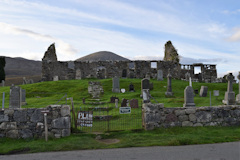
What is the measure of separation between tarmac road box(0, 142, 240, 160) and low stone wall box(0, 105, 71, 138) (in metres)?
1.84

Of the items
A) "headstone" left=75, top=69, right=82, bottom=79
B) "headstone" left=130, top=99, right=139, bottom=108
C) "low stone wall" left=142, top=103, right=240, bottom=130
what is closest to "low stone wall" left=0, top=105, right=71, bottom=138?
"low stone wall" left=142, top=103, right=240, bottom=130

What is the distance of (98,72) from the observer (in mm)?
48188

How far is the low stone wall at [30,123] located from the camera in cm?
1014

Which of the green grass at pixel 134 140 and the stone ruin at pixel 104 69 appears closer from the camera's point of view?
the green grass at pixel 134 140

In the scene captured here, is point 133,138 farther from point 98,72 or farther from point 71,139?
point 98,72

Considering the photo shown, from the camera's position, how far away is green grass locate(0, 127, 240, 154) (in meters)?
8.97

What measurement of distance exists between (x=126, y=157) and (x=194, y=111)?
530cm

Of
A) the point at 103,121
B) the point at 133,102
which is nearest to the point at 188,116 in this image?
the point at 103,121

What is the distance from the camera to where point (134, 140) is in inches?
379

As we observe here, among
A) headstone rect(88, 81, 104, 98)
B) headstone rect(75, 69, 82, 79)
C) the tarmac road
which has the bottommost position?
the tarmac road

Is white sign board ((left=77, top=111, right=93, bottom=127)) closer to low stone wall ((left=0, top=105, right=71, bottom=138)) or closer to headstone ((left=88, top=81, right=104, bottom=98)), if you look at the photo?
low stone wall ((left=0, top=105, right=71, bottom=138))

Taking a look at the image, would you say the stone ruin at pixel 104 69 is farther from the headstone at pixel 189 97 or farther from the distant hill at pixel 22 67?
the distant hill at pixel 22 67

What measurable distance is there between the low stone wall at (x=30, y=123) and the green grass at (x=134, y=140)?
1.11 ft

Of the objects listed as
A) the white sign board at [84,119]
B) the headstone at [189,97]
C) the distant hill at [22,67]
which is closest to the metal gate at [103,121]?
the white sign board at [84,119]
